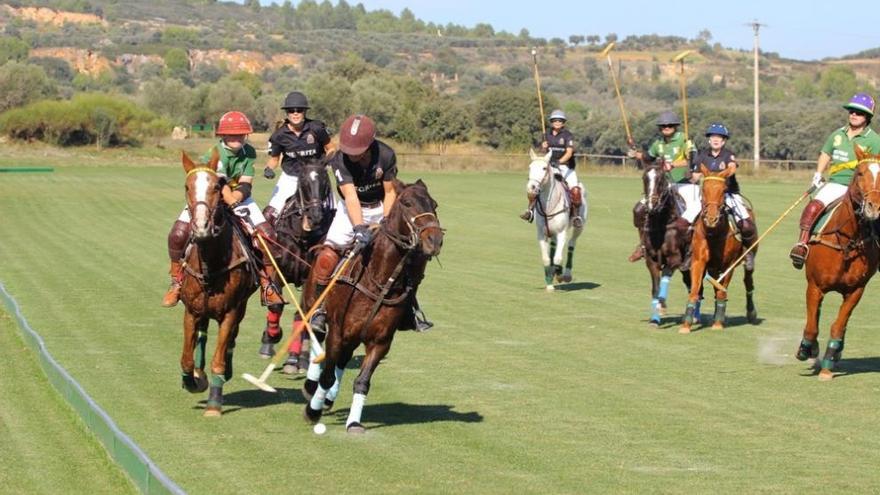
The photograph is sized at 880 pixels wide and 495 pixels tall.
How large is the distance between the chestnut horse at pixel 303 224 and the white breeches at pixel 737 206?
690 cm

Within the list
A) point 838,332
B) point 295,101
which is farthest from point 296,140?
point 838,332

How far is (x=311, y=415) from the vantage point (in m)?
13.4

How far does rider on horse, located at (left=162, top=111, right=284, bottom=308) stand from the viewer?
14898 millimetres

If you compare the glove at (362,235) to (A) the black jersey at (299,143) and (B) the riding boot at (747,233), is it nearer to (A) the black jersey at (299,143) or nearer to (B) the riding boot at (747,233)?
(A) the black jersey at (299,143)

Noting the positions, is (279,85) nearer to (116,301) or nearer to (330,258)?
(116,301)

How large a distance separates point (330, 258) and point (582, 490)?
12.1 ft

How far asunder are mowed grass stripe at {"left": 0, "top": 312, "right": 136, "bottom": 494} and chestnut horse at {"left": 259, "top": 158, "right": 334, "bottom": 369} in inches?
106

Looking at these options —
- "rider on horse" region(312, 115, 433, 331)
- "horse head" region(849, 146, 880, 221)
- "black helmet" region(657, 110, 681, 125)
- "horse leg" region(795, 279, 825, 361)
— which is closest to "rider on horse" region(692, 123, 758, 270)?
"black helmet" region(657, 110, 681, 125)

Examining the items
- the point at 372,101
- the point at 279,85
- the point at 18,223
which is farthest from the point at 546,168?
the point at 279,85

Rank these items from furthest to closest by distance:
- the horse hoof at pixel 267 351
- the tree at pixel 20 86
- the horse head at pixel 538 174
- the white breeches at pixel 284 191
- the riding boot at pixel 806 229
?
the tree at pixel 20 86
the horse head at pixel 538 174
the horse hoof at pixel 267 351
the white breeches at pixel 284 191
the riding boot at pixel 806 229

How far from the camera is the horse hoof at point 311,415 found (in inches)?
526

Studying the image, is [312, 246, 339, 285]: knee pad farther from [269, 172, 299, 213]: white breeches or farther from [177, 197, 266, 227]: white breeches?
[269, 172, 299, 213]: white breeches

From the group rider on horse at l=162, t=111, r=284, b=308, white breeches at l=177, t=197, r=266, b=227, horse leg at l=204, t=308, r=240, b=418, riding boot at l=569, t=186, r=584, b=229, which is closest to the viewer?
horse leg at l=204, t=308, r=240, b=418

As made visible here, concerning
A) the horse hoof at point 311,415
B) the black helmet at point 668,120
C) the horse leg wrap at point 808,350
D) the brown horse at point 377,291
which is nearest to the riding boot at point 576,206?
the black helmet at point 668,120
